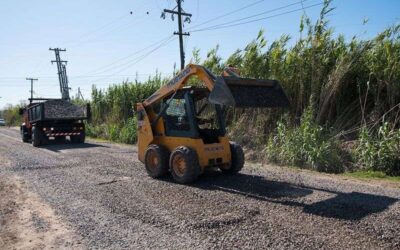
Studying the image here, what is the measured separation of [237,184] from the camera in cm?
859

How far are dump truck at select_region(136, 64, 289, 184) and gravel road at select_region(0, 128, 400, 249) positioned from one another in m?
0.39

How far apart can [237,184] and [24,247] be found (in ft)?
14.3

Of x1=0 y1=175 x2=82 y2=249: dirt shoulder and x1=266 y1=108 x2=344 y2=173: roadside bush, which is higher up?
x1=266 y1=108 x2=344 y2=173: roadside bush

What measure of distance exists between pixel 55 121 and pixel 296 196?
15.1m

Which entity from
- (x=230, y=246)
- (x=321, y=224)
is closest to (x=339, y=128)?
(x=321, y=224)

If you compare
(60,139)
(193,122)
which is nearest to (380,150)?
(193,122)

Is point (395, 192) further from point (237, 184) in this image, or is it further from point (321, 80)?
point (321, 80)

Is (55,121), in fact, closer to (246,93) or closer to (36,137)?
(36,137)

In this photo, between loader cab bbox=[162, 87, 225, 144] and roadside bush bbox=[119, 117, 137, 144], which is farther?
roadside bush bbox=[119, 117, 137, 144]

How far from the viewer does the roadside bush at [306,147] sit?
10.8 meters

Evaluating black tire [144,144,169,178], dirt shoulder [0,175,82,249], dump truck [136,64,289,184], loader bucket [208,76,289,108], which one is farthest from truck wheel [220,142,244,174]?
dirt shoulder [0,175,82,249]

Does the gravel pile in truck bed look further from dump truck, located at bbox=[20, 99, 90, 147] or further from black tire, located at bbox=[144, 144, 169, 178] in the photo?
black tire, located at bbox=[144, 144, 169, 178]

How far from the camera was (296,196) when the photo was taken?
7383 mm

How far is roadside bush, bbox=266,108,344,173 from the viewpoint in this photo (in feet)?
35.3
